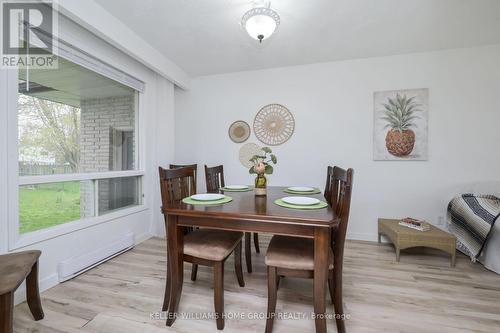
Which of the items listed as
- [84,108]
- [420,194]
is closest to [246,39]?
[84,108]

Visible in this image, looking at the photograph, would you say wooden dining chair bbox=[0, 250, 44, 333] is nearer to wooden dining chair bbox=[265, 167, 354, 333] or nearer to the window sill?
the window sill

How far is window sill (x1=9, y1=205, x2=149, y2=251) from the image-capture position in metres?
1.63

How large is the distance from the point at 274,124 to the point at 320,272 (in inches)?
90.7

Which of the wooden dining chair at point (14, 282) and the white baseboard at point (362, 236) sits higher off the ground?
the wooden dining chair at point (14, 282)

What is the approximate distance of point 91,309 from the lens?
5.08 feet

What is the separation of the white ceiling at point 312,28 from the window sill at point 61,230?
195 centimetres

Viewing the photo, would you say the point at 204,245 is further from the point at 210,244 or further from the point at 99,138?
the point at 99,138

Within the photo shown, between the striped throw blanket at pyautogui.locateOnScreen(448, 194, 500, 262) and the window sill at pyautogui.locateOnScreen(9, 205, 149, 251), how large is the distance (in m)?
3.70

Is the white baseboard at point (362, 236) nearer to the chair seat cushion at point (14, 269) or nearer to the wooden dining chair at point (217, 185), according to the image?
the wooden dining chair at point (217, 185)

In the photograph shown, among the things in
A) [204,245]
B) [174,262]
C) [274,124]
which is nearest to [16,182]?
[174,262]

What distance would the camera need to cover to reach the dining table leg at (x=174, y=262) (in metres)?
1.41

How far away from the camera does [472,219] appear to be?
2.17 metres
